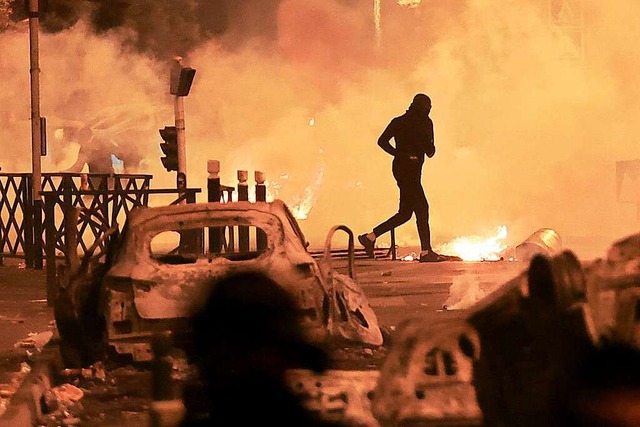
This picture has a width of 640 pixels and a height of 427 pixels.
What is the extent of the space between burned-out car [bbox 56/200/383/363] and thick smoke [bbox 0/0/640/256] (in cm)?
1261

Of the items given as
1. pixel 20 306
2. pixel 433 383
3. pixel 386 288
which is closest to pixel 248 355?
pixel 433 383

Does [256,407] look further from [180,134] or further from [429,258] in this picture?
[429,258]

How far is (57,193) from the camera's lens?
1517 centimetres

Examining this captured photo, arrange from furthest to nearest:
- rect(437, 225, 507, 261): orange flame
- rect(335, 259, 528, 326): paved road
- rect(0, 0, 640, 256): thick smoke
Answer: rect(0, 0, 640, 256): thick smoke
rect(437, 225, 507, 261): orange flame
rect(335, 259, 528, 326): paved road

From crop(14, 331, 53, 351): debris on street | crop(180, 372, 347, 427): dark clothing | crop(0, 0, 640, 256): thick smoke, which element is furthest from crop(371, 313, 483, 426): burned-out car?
crop(0, 0, 640, 256): thick smoke

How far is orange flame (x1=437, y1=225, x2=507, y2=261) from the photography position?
19297mm

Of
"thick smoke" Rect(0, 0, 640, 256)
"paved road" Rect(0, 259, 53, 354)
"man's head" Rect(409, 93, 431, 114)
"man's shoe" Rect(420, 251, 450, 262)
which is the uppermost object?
"thick smoke" Rect(0, 0, 640, 256)

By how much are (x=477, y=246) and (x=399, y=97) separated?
3.47 metres

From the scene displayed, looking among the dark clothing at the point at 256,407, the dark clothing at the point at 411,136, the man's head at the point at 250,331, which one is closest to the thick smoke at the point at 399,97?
the dark clothing at the point at 411,136

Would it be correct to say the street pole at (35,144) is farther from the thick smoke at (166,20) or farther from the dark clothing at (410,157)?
the dark clothing at (410,157)

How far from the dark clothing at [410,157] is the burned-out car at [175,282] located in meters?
6.70

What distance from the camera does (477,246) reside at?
1991 centimetres

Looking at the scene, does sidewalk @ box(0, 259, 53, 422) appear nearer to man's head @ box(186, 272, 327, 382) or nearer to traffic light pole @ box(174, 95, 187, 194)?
man's head @ box(186, 272, 327, 382)

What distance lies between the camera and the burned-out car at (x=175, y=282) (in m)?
7.20
